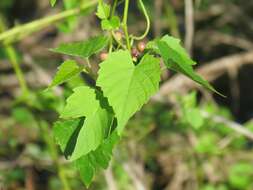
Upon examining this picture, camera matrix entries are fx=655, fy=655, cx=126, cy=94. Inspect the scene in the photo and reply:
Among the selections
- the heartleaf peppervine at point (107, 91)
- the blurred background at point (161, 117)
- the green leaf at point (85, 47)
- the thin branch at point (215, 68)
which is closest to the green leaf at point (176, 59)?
the heartleaf peppervine at point (107, 91)

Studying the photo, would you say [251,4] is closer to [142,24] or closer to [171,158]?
[142,24]

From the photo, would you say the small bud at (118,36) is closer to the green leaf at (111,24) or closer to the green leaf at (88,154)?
the green leaf at (111,24)

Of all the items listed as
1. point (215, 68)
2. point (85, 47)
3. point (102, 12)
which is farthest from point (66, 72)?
point (215, 68)

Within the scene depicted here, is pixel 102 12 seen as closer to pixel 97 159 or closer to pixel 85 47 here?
pixel 85 47

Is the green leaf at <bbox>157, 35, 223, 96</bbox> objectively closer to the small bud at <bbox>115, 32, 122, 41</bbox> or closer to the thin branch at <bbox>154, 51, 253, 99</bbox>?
the small bud at <bbox>115, 32, 122, 41</bbox>

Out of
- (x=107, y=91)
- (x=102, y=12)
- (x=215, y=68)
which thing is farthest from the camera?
(x=215, y=68)
